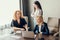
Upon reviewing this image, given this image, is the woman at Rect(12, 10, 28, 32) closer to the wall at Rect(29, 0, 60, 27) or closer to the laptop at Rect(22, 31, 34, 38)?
the laptop at Rect(22, 31, 34, 38)

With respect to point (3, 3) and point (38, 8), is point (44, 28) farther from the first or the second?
point (3, 3)

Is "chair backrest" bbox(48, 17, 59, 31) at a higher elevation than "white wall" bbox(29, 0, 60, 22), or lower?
lower

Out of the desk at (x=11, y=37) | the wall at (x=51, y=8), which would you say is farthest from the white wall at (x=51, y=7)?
the desk at (x=11, y=37)

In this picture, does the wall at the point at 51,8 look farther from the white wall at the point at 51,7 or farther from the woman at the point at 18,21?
the woman at the point at 18,21

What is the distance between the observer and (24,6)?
4836 millimetres

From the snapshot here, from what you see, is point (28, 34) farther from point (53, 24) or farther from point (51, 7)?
point (51, 7)

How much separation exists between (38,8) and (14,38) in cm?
165

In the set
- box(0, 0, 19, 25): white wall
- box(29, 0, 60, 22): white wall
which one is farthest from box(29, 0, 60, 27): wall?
box(0, 0, 19, 25): white wall

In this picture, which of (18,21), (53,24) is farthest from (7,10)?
(53,24)

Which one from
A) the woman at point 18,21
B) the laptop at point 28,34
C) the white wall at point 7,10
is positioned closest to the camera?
the laptop at point 28,34

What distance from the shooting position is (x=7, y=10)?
4.42 metres

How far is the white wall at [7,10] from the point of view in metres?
4.23

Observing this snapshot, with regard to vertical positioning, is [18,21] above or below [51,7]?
below

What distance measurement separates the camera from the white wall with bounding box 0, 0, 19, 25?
4230 millimetres
